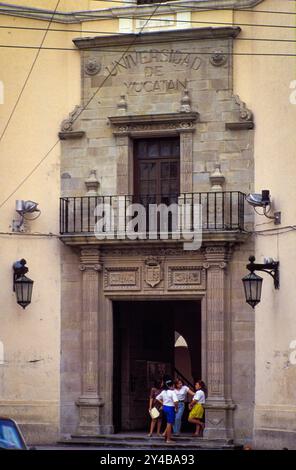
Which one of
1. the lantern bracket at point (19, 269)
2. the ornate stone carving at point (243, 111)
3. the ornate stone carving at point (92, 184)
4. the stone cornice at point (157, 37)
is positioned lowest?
the lantern bracket at point (19, 269)

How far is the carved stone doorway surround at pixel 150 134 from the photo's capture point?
27219mm

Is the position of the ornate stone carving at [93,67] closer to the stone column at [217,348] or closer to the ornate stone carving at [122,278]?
the ornate stone carving at [122,278]

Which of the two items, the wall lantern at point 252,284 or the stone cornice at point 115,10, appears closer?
the wall lantern at point 252,284

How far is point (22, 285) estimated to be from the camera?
27094 mm

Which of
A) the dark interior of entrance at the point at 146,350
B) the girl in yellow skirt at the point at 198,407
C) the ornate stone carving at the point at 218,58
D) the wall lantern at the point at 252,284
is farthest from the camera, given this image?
the dark interior of entrance at the point at 146,350

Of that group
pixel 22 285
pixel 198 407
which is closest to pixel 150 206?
pixel 22 285

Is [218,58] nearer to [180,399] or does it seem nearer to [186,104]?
[186,104]

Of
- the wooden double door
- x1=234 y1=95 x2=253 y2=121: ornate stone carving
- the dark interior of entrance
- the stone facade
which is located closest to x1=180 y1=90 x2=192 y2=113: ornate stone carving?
the stone facade

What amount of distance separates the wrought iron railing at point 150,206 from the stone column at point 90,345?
61 centimetres

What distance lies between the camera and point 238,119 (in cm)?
2692

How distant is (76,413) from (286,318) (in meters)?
4.64

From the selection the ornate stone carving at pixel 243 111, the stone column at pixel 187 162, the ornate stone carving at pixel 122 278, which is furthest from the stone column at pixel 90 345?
the ornate stone carving at pixel 243 111

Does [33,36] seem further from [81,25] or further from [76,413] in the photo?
[76,413]
